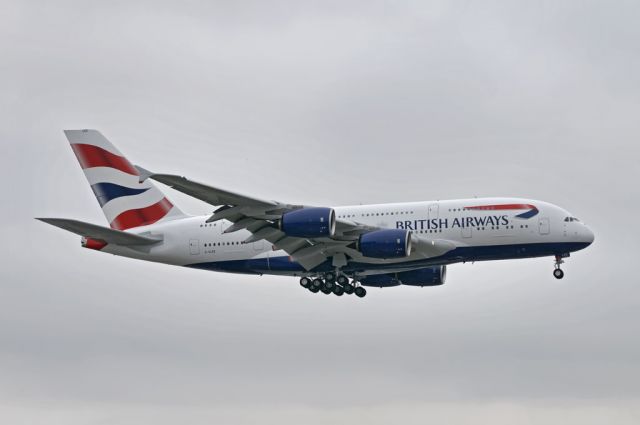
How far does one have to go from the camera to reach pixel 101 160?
218ft

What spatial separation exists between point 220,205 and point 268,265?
7.10m

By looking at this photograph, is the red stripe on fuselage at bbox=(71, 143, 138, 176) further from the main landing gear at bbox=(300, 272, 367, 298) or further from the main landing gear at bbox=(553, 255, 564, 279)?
the main landing gear at bbox=(553, 255, 564, 279)

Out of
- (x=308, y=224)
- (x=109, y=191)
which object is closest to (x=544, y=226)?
(x=308, y=224)

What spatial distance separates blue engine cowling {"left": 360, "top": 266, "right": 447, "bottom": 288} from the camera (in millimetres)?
63188

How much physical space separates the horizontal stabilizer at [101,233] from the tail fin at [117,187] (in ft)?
6.88

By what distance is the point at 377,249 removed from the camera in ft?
182

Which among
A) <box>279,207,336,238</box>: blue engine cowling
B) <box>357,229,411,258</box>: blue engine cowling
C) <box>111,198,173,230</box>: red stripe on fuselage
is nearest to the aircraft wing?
<box>279,207,336,238</box>: blue engine cowling

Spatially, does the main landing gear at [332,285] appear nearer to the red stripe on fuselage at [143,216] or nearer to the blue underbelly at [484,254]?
the blue underbelly at [484,254]

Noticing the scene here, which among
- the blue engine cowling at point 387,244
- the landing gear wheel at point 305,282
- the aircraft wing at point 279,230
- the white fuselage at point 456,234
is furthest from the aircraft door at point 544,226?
the landing gear wheel at point 305,282

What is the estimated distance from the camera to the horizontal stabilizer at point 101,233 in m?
56.4

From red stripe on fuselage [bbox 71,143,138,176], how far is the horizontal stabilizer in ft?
18.9

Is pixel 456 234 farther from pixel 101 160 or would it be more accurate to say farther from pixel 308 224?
pixel 101 160

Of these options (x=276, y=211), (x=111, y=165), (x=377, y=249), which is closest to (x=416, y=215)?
(x=377, y=249)

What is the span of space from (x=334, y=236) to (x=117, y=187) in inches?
599
